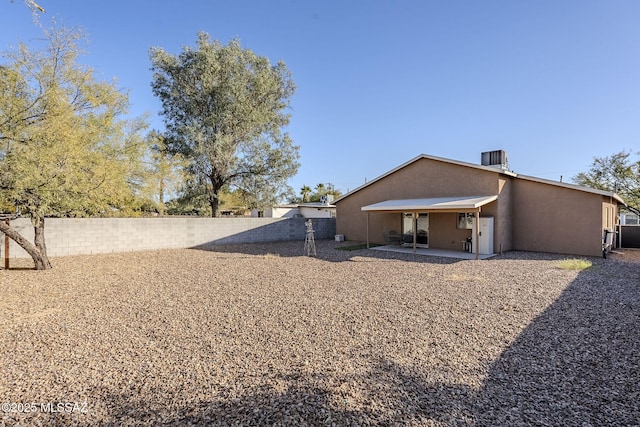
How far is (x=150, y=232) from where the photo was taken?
15.0 meters

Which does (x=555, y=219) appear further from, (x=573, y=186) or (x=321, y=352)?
(x=321, y=352)

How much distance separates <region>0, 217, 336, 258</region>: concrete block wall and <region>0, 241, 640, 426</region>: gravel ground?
5.18m

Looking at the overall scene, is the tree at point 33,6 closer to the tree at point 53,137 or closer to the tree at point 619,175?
the tree at point 53,137

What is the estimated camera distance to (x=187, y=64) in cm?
1950

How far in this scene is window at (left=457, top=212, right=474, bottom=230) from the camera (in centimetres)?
1391

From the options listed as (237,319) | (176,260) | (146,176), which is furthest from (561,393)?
(146,176)

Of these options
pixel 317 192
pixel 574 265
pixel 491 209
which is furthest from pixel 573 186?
pixel 317 192

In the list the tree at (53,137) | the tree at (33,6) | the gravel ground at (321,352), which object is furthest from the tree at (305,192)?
the tree at (33,6)

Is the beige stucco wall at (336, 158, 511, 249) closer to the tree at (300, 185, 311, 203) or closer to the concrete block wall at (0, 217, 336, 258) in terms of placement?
the concrete block wall at (0, 217, 336, 258)

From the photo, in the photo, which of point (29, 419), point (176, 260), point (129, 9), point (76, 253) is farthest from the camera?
point (76, 253)

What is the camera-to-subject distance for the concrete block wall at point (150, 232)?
12.3 metres

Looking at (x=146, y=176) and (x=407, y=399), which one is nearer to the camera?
(x=407, y=399)

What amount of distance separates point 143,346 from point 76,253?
11.6 m

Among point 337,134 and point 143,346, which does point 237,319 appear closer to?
point 143,346
